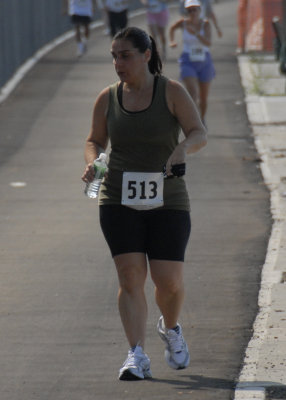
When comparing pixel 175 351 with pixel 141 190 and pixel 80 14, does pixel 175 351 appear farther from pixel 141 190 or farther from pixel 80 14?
pixel 80 14

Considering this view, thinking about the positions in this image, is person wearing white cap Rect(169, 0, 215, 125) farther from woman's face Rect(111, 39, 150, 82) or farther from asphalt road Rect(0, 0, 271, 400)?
woman's face Rect(111, 39, 150, 82)

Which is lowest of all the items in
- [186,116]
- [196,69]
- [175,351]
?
[196,69]

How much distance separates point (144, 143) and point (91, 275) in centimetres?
288

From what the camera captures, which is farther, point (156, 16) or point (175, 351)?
point (156, 16)

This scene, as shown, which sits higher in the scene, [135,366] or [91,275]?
[135,366]

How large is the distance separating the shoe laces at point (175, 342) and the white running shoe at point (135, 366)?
0.61 ft

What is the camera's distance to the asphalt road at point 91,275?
6.26 metres

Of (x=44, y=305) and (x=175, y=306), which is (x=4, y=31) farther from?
(x=175, y=306)

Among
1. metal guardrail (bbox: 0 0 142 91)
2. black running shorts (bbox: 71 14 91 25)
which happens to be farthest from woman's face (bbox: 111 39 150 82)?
black running shorts (bbox: 71 14 91 25)

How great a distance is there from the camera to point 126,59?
598 centimetres

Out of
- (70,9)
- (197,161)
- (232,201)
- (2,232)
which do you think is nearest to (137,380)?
(2,232)

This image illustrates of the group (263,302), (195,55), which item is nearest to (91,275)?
(263,302)

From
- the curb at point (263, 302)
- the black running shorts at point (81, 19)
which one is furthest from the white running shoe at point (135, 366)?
the black running shorts at point (81, 19)

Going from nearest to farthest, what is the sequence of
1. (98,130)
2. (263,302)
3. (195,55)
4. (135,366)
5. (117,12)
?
1. (135,366)
2. (98,130)
3. (263,302)
4. (195,55)
5. (117,12)
